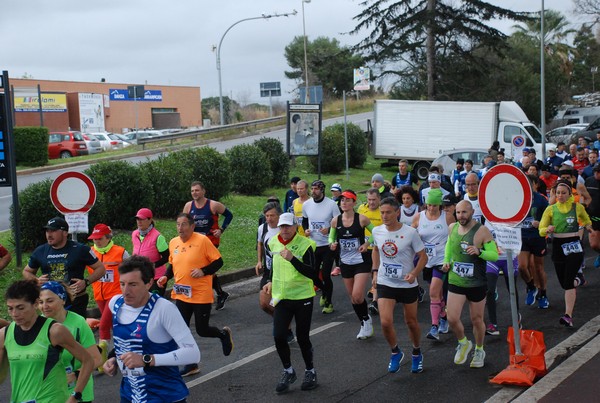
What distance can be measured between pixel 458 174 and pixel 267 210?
423 inches

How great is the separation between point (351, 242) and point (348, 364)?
181 centimetres

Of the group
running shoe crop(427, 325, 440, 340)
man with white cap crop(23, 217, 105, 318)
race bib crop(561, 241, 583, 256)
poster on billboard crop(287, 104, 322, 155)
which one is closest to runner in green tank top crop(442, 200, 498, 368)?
running shoe crop(427, 325, 440, 340)

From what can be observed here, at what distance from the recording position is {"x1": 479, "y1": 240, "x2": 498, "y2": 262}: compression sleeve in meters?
7.83

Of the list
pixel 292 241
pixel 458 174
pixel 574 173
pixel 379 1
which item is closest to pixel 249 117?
pixel 379 1

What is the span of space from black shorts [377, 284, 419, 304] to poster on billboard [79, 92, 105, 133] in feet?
175

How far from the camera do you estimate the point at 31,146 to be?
106 ft

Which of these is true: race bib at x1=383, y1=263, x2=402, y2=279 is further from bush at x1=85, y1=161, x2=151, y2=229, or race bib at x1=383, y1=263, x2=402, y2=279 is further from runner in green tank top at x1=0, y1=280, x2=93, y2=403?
bush at x1=85, y1=161, x2=151, y2=229

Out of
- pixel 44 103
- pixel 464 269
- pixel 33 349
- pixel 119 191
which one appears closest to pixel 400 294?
pixel 464 269

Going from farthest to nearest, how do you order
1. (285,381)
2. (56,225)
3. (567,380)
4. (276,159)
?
(276,159)
(56,225)
(285,381)
(567,380)

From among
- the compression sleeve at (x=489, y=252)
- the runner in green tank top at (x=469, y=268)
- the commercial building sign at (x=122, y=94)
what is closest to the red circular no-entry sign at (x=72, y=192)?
the runner in green tank top at (x=469, y=268)

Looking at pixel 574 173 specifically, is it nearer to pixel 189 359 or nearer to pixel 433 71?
pixel 189 359

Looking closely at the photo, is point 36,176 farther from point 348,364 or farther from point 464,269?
point 464,269

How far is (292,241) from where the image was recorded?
7672 millimetres

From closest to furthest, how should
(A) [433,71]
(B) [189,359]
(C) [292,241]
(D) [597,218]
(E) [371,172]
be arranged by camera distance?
(B) [189,359] < (C) [292,241] < (D) [597,218] < (E) [371,172] < (A) [433,71]
